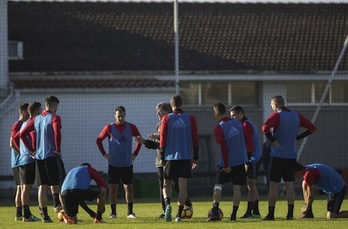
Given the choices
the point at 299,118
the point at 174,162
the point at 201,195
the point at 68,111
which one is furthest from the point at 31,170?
the point at 68,111

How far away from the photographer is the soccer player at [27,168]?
71.6 ft

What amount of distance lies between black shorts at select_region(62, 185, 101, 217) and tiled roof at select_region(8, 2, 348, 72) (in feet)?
75.9

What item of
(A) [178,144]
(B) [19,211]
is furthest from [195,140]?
(B) [19,211]

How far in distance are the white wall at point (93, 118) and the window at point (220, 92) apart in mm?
2831

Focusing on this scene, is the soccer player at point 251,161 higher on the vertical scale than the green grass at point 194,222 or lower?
higher

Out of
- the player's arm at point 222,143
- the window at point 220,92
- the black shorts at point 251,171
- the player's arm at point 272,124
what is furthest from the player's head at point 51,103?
the window at point 220,92

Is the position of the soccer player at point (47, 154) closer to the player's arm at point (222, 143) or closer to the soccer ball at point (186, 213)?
the soccer ball at point (186, 213)

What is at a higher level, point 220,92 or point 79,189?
point 220,92

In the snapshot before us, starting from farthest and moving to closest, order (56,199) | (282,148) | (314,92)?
1. (314,92)
2. (56,199)
3. (282,148)

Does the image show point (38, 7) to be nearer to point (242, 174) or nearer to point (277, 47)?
point (277, 47)

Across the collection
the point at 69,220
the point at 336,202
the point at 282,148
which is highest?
the point at 282,148

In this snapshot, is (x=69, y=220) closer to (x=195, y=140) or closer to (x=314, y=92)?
(x=195, y=140)

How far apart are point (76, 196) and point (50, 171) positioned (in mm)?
1477

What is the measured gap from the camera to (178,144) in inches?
818
